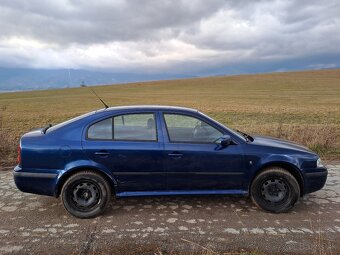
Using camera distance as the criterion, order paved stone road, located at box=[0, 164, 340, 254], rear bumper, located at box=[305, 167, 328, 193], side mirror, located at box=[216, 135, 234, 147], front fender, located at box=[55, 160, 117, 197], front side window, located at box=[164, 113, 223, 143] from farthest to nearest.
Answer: rear bumper, located at box=[305, 167, 328, 193]
front side window, located at box=[164, 113, 223, 143]
side mirror, located at box=[216, 135, 234, 147]
front fender, located at box=[55, 160, 117, 197]
paved stone road, located at box=[0, 164, 340, 254]

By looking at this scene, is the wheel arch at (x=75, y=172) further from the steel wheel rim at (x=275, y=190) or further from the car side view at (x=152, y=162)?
the steel wheel rim at (x=275, y=190)

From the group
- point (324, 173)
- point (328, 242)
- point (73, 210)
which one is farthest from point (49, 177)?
point (324, 173)

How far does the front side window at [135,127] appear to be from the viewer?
4.63 metres

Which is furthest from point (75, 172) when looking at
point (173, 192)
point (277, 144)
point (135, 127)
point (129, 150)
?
point (277, 144)

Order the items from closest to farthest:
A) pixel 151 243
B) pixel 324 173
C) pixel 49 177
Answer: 1. pixel 151 243
2. pixel 49 177
3. pixel 324 173

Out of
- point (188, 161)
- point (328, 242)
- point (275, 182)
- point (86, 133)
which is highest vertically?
point (86, 133)

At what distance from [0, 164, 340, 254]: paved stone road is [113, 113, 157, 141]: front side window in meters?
1.07

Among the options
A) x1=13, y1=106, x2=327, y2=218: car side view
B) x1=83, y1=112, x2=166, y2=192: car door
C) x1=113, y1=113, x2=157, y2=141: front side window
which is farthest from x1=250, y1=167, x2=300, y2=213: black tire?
x1=113, y1=113, x2=157, y2=141: front side window

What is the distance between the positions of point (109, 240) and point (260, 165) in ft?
7.57

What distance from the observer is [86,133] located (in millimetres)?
4570

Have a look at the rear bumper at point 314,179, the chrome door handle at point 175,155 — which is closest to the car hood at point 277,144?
the rear bumper at point 314,179

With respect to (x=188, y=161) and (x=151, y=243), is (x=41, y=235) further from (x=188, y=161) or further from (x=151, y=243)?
(x=188, y=161)

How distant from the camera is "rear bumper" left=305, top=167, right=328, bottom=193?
4.81 metres

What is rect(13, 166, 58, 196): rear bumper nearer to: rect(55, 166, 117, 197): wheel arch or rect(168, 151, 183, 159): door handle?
rect(55, 166, 117, 197): wheel arch
